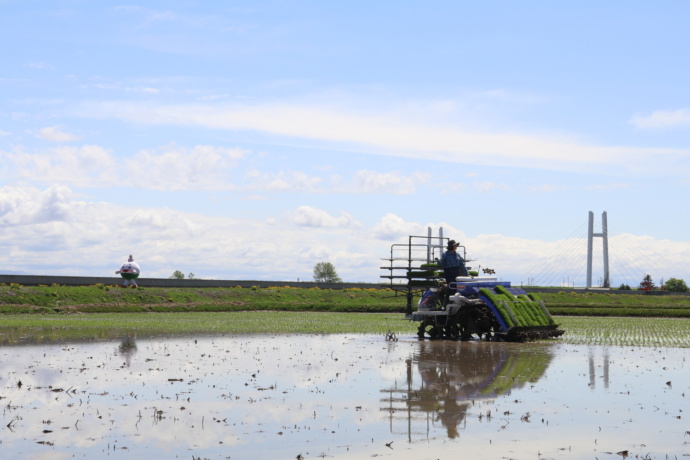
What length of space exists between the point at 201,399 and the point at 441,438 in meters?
5.38

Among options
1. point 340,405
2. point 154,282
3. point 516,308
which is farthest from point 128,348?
point 154,282

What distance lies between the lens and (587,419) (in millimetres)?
12977

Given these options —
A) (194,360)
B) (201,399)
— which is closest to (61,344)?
(194,360)

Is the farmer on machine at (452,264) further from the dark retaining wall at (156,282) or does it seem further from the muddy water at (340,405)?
the dark retaining wall at (156,282)

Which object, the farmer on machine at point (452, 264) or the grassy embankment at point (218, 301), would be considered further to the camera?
the grassy embankment at point (218, 301)

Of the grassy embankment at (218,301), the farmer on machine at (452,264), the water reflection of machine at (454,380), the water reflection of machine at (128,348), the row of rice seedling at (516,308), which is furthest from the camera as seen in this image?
the grassy embankment at (218,301)

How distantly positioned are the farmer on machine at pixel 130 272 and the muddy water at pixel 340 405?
155 feet

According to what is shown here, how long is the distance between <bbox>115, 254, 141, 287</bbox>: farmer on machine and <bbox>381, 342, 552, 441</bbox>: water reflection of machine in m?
48.5

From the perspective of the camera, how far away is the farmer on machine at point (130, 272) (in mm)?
70438

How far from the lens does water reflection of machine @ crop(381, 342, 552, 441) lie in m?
12.9

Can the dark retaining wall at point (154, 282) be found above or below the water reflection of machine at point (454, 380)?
above

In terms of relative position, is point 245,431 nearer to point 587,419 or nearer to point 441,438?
point 441,438

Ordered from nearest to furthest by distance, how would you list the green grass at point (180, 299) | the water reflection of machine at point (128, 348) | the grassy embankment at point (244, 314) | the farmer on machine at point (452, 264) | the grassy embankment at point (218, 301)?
the water reflection of machine at point (128, 348)
the farmer on machine at point (452, 264)
the grassy embankment at point (244, 314)
the green grass at point (180, 299)
the grassy embankment at point (218, 301)

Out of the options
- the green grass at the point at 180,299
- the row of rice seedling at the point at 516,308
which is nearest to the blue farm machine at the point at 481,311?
the row of rice seedling at the point at 516,308
